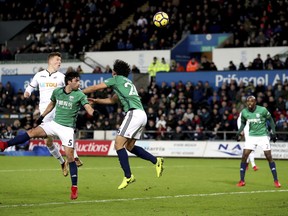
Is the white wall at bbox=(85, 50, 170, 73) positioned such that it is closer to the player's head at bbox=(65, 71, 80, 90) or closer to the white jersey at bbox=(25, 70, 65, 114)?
the white jersey at bbox=(25, 70, 65, 114)

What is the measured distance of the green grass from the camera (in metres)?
11.9

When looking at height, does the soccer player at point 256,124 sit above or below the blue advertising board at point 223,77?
below

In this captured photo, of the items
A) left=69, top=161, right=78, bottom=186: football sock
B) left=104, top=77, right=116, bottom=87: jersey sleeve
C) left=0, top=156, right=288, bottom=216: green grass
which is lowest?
left=0, top=156, right=288, bottom=216: green grass

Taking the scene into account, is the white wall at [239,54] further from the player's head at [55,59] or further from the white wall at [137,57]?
the player's head at [55,59]

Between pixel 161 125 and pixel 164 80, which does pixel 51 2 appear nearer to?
pixel 164 80

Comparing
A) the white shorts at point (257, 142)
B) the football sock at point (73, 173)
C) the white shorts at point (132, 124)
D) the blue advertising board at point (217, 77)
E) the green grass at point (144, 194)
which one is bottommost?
the green grass at point (144, 194)

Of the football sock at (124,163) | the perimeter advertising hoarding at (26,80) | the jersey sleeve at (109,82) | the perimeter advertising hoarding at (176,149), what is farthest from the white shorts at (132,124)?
the perimeter advertising hoarding at (26,80)

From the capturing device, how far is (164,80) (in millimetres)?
35625

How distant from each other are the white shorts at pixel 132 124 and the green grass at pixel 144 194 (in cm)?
124

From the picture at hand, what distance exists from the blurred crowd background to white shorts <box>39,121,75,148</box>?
17316mm

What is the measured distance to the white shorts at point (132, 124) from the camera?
1418 centimetres

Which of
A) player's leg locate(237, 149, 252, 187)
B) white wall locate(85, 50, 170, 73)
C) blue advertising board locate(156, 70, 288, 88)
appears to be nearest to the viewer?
player's leg locate(237, 149, 252, 187)

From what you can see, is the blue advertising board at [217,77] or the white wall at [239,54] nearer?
the blue advertising board at [217,77]

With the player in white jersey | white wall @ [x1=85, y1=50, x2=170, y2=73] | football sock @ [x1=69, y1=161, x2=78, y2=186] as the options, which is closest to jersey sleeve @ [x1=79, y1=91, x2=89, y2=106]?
football sock @ [x1=69, y1=161, x2=78, y2=186]
